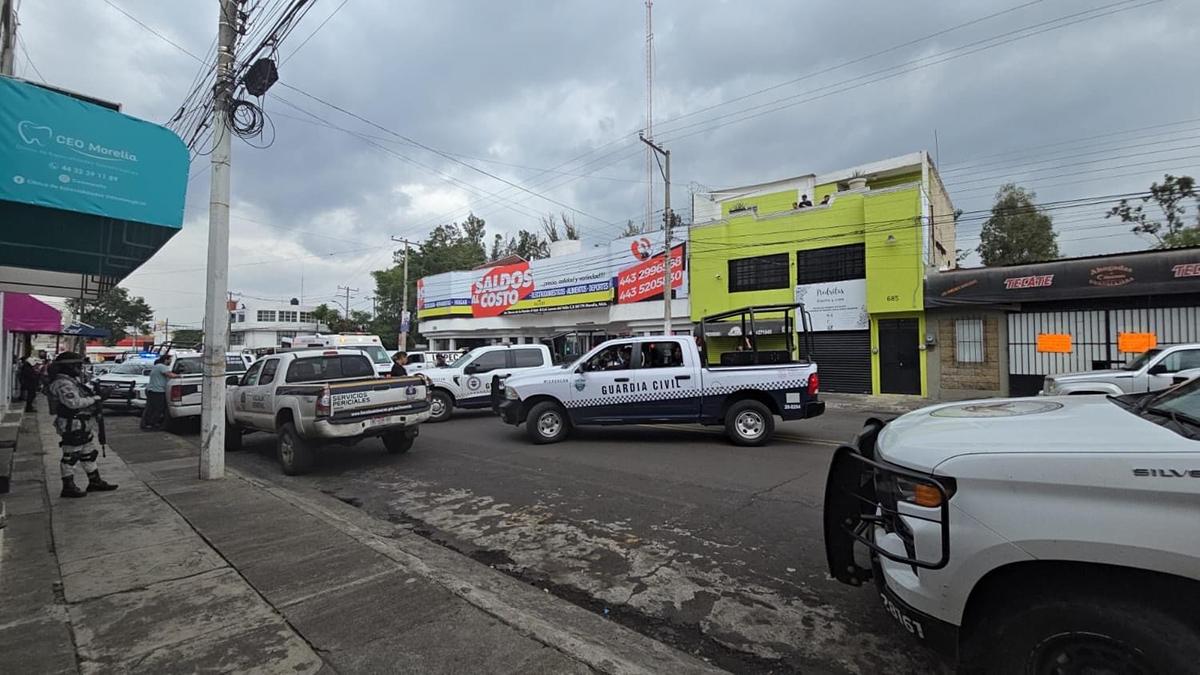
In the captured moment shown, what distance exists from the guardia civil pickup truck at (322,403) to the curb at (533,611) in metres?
2.49

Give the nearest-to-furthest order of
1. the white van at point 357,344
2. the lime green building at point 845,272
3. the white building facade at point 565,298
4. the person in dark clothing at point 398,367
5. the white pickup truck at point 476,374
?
the person in dark clothing at point 398,367 < the white pickup truck at point 476,374 < the white van at point 357,344 < the lime green building at point 845,272 < the white building facade at point 565,298

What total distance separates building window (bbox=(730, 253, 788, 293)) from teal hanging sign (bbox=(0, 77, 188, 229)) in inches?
767

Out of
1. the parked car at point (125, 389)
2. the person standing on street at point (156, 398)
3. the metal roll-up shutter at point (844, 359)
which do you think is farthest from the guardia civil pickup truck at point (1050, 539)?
the parked car at point (125, 389)

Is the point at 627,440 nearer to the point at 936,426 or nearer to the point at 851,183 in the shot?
the point at 936,426

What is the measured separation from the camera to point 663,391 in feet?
31.6

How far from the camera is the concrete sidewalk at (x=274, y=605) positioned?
119 inches

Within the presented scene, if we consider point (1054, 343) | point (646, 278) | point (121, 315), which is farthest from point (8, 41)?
point (121, 315)

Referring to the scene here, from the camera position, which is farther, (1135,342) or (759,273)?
(759,273)

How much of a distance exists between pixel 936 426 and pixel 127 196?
6178mm

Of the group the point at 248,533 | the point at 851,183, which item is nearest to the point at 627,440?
the point at 248,533

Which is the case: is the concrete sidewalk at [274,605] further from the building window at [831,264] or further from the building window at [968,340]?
the building window at [831,264]

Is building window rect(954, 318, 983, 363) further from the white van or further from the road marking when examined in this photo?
the white van

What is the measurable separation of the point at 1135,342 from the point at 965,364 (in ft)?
12.9

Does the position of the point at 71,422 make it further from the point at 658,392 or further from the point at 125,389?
the point at 125,389
